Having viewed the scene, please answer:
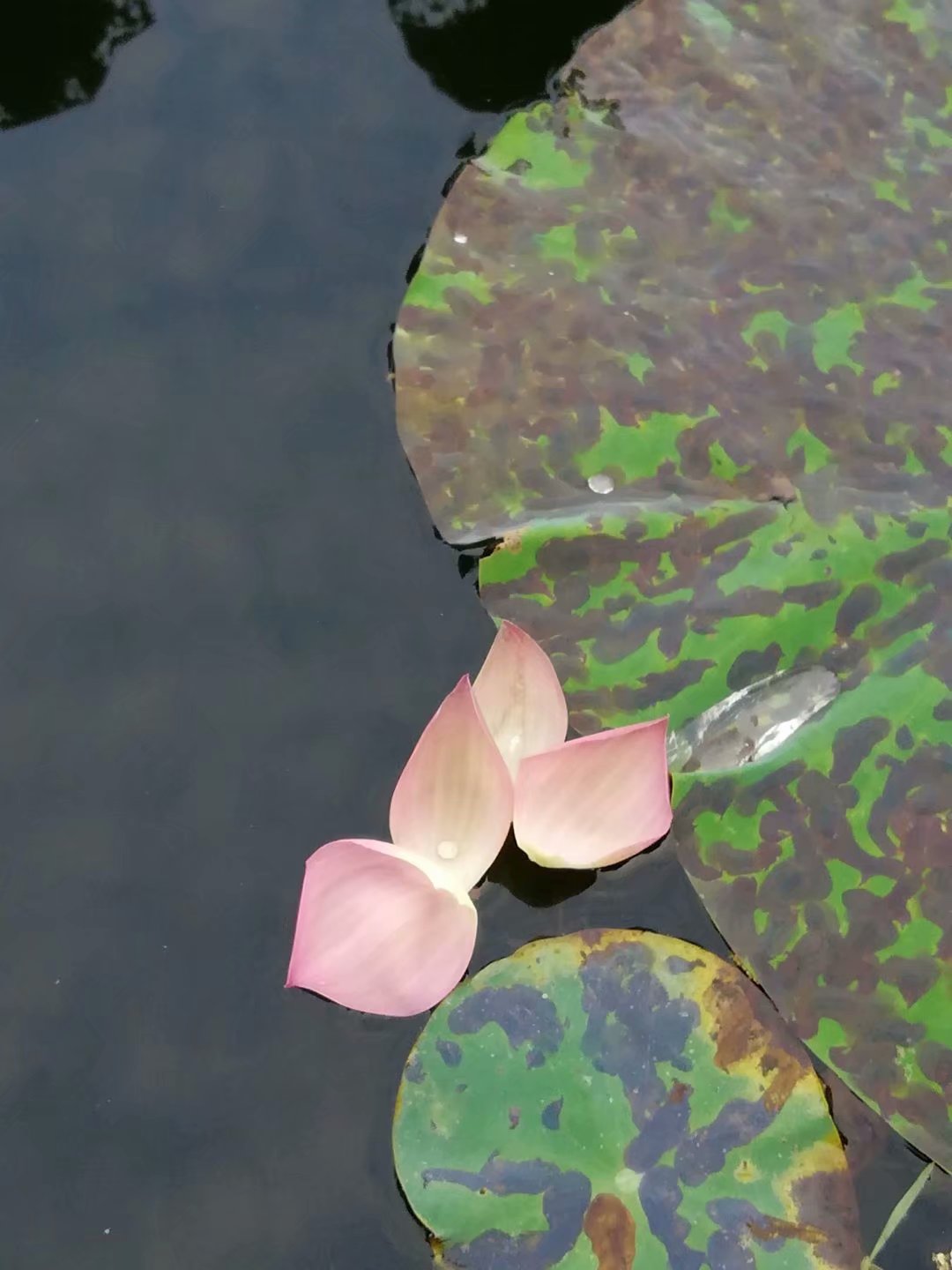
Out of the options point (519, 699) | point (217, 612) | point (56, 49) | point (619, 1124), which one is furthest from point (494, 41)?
point (619, 1124)

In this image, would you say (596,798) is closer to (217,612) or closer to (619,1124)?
(619,1124)

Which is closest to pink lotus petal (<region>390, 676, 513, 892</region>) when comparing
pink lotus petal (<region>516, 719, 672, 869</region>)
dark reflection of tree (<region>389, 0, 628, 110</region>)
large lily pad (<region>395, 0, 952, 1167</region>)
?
pink lotus petal (<region>516, 719, 672, 869</region>)

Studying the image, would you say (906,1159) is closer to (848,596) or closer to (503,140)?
(848,596)

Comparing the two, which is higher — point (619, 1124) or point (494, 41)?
point (494, 41)

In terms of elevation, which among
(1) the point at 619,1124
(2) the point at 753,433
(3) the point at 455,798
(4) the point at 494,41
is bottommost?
(1) the point at 619,1124

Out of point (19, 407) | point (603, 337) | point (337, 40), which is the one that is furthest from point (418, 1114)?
point (337, 40)

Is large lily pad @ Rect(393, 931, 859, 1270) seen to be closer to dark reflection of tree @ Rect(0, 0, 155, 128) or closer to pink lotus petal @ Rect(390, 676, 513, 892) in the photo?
pink lotus petal @ Rect(390, 676, 513, 892)

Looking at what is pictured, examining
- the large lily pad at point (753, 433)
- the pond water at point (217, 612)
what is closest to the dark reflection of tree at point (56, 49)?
the pond water at point (217, 612)
